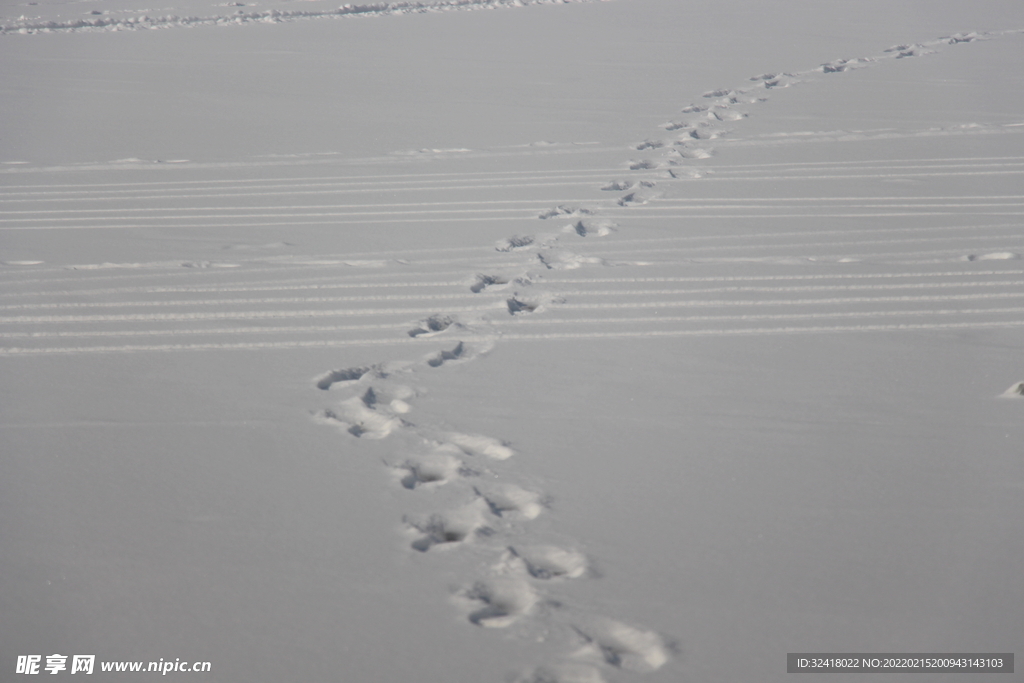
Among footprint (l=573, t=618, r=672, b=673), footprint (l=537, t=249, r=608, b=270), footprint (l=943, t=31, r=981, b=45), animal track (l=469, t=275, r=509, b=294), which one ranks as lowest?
footprint (l=573, t=618, r=672, b=673)

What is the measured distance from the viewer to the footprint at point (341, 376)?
7.75 ft

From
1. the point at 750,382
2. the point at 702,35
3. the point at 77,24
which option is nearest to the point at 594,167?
the point at 750,382

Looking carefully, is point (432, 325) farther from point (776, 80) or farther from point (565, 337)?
point (776, 80)

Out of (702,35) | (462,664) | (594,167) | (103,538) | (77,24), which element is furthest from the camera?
(77,24)

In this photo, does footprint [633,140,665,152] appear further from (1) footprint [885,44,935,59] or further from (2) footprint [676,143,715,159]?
(1) footprint [885,44,935,59]

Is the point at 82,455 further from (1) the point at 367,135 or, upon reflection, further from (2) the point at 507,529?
(1) the point at 367,135

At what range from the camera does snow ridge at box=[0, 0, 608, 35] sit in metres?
8.91

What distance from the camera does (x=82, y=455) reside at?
2.05m

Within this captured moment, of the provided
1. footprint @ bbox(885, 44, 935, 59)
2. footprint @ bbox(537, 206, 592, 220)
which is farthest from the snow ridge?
footprint @ bbox(537, 206, 592, 220)

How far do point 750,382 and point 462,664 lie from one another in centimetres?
132

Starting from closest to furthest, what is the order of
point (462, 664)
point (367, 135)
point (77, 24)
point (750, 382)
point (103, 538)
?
point (462, 664) → point (103, 538) → point (750, 382) → point (367, 135) → point (77, 24)

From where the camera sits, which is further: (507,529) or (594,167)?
(594,167)

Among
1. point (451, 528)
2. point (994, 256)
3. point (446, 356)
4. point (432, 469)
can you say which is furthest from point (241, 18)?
point (451, 528)

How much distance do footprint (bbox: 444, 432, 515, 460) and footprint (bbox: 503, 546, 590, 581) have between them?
14.2 inches
